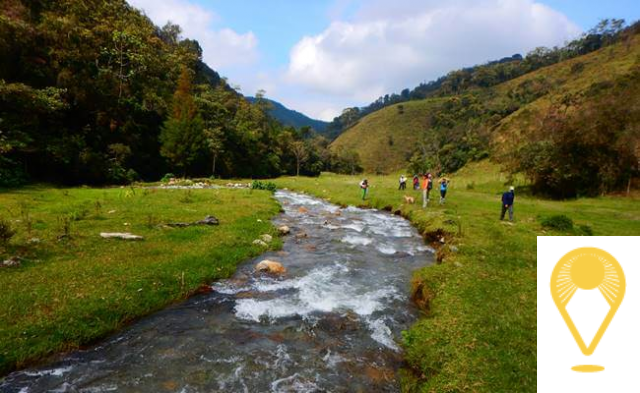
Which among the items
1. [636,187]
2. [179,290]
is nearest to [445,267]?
[179,290]

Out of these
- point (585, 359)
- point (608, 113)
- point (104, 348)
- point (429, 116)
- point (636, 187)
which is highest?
point (429, 116)

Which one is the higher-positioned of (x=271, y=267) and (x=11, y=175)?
(x=11, y=175)

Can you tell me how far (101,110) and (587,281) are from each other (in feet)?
204

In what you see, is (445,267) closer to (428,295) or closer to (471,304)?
(428,295)

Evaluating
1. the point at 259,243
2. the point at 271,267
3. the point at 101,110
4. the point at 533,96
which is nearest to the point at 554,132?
the point at 259,243

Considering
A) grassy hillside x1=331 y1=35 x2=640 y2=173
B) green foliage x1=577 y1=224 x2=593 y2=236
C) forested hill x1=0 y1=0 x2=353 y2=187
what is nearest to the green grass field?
forested hill x1=0 y1=0 x2=353 y2=187

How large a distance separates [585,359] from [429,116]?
204m

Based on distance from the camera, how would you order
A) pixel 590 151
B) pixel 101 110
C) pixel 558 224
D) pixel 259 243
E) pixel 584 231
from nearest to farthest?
pixel 259 243, pixel 584 231, pixel 558 224, pixel 590 151, pixel 101 110

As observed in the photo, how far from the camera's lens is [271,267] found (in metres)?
14.6

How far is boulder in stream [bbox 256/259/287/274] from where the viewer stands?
569 inches

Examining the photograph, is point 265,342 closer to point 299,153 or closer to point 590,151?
point 590,151

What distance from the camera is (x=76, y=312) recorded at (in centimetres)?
923

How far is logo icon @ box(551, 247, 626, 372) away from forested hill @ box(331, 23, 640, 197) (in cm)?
3862

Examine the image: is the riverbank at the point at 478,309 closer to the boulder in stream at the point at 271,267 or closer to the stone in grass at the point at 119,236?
the boulder in stream at the point at 271,267
